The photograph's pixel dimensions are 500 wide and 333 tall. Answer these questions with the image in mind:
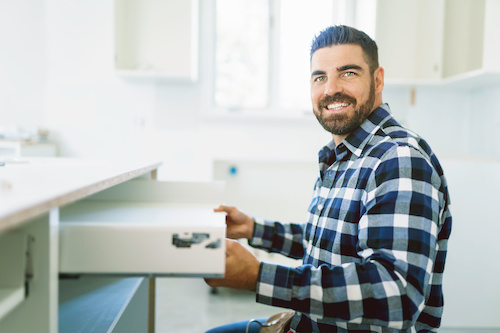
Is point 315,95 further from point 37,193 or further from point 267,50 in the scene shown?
point 267,50

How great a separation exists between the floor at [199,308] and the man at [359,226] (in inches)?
45.4

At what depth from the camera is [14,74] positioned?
317 centimetres

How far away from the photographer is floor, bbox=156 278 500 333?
215 cm

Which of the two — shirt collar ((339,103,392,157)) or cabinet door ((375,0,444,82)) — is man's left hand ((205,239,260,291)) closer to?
shirt collar ((339,103,392,157))

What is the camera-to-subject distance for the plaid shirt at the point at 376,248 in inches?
28.3

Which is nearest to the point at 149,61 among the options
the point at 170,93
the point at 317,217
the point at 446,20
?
the point at 170,93

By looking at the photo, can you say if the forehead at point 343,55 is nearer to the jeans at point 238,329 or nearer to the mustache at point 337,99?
the mustache at point 337,99

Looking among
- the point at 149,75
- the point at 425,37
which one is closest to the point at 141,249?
the point at 149,75

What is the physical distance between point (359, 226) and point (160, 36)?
2.70 metres

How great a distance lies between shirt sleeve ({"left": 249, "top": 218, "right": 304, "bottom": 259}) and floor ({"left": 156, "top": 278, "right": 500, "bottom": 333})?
42.1 inches

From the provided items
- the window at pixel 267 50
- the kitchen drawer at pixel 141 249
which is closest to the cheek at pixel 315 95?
the kitchen drawer at pixel 141 249

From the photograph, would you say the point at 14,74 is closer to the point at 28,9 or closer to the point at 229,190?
the point at 28,9

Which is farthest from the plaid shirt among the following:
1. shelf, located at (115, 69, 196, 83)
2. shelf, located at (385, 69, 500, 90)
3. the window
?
the window

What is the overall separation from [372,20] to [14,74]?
8.87 feet
